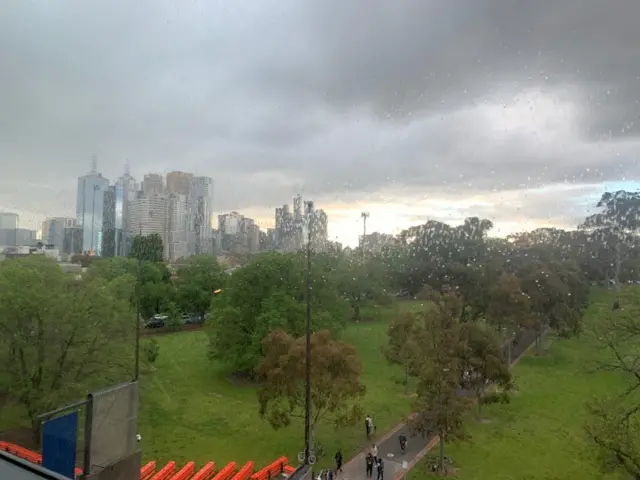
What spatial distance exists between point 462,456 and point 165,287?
35.3 meters

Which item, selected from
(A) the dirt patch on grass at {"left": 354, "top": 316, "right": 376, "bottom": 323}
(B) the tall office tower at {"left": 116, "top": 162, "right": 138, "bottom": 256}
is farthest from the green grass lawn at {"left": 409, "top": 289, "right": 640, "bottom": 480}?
(B) the tall office tower at {"left": 116, "top": 162, "right": 138, "bottom": 256}

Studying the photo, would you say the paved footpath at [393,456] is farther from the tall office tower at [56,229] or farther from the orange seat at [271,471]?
the tall office tower at [56,229]

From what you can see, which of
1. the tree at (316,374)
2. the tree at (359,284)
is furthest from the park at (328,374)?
the tree at (359,284)

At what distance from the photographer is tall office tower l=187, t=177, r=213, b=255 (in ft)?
273

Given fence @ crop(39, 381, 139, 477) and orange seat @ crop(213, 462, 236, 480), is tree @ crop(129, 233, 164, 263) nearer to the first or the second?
orange seat @ crop(213, 462, 236, 480)

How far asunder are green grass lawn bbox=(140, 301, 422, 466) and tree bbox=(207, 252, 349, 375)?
2.04 m

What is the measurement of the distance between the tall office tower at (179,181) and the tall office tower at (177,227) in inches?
309

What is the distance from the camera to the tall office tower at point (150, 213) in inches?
2862

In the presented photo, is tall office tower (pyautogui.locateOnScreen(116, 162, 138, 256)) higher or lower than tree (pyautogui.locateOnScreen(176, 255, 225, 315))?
higher

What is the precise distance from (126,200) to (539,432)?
224 ft

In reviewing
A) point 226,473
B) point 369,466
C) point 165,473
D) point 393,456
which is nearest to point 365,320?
point 393,456

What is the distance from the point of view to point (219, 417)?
22.2m

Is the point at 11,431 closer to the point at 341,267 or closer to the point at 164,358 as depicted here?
the point at 164,358

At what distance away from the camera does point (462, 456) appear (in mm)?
18312
